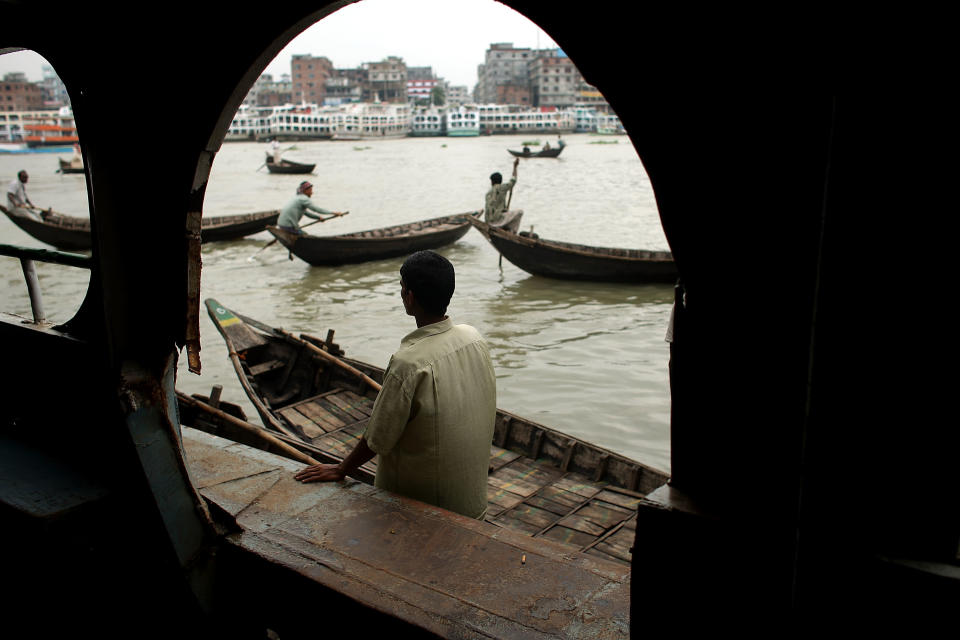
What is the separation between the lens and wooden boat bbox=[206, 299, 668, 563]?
3896mm

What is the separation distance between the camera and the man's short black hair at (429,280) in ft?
7.80

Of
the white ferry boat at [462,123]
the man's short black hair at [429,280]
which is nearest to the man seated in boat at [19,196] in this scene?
the man's short black hair at [429,280]

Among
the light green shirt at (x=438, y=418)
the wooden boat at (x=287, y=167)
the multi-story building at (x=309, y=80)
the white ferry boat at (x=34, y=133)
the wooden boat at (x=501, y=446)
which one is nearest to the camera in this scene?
the light green shirt at (x=438, y=418)

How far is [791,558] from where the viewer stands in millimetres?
1369

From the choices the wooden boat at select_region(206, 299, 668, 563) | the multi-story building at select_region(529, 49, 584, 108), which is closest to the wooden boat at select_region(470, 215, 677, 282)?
the wooden boat at select_region(206, 299, 668, 563)

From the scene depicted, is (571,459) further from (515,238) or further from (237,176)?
(237,176)

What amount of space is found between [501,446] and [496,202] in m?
8.85

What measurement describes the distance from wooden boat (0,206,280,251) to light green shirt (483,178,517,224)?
558cm

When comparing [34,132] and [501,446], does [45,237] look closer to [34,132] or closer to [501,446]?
[501,446]

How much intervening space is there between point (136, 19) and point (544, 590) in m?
2.01

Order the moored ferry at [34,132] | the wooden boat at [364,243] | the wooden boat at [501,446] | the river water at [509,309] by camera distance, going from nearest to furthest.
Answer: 1. the wooden boat at [501,446]
2. the river water at [509,309]
3. the wooden boat at [364,243]
4. the moored ferry at [34,132]

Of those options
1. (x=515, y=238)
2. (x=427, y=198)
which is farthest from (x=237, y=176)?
(x=515, y=238)

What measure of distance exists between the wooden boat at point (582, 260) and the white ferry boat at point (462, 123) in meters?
92.3

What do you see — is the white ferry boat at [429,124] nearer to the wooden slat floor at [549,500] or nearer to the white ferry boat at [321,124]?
the white ferry boat at [321,124]
